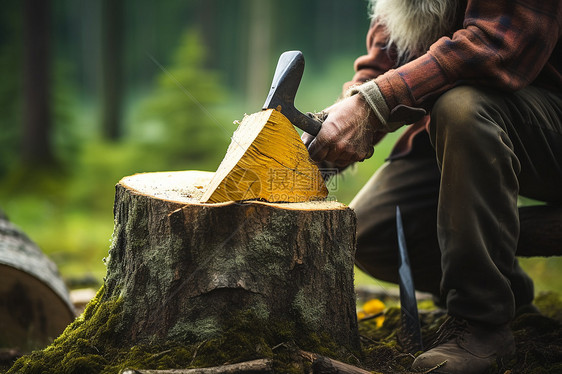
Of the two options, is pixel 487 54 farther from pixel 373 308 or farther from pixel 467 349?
pixel 373 308

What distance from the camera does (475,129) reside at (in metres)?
1.84

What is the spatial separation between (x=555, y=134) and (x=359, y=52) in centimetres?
2305

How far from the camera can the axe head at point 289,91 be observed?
1.95 metres

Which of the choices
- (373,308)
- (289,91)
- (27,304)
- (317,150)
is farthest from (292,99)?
(27,304)

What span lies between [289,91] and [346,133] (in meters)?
0.28

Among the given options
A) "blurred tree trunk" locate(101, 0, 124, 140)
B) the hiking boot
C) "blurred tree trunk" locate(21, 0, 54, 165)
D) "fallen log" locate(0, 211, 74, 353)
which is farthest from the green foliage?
the hiking boot

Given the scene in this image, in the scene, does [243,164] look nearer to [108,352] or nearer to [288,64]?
[288,64]

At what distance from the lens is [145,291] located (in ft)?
5.94

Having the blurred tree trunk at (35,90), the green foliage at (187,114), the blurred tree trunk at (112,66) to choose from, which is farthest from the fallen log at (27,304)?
the blurred tree trunk at (112,66)

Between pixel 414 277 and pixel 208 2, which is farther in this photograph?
pixel 208 2

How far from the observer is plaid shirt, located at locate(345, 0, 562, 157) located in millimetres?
1926

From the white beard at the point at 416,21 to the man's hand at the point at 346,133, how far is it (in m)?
0.49

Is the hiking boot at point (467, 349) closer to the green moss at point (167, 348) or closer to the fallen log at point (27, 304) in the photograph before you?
the green moss at point (167, 348)

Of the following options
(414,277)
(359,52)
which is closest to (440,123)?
(414,277)
